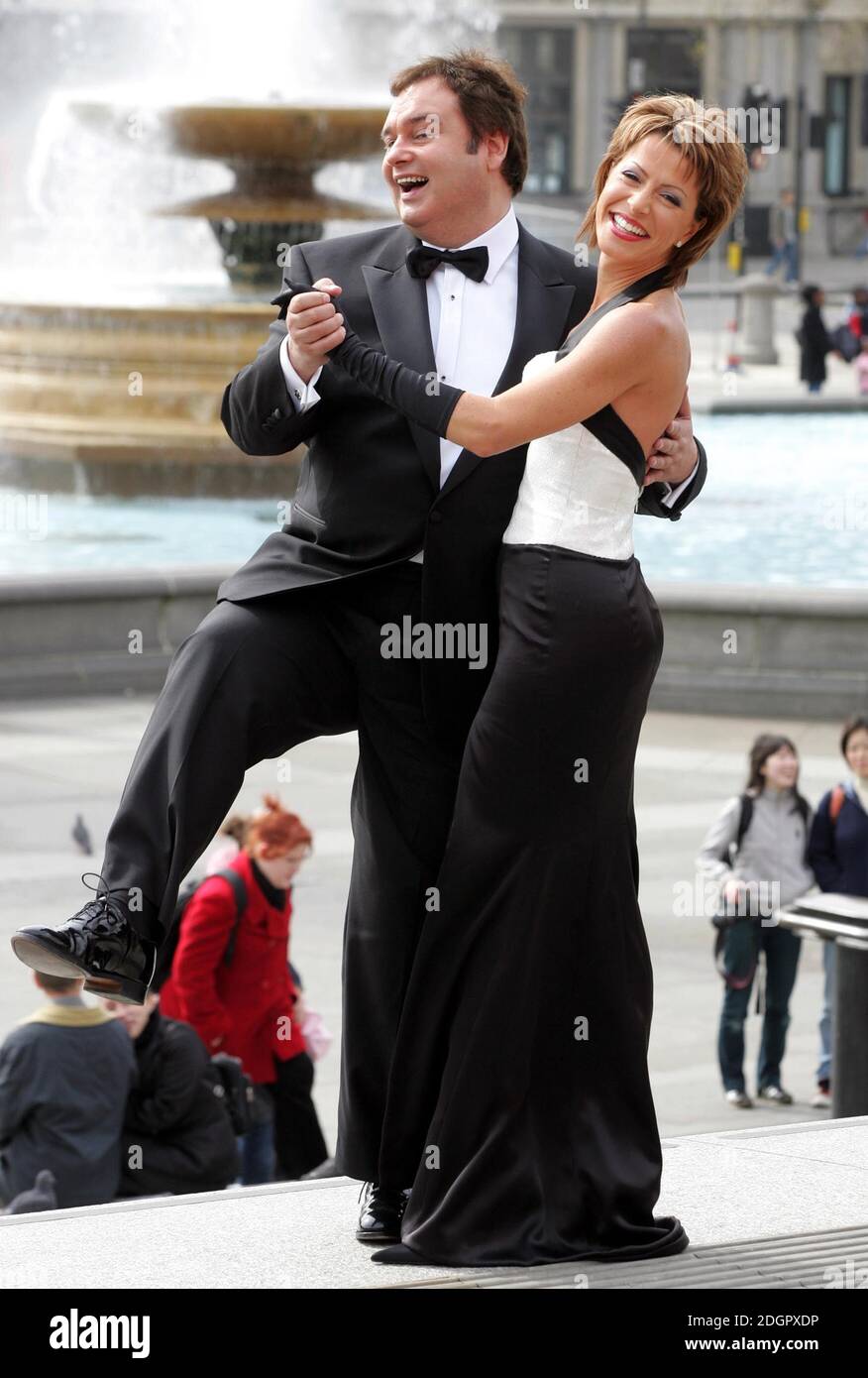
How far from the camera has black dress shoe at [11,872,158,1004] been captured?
14.2ft

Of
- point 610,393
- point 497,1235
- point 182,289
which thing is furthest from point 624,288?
point 182,289

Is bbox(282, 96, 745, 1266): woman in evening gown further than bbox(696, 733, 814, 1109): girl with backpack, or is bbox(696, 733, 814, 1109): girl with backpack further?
bbox(696, 733, 814, 1109): girl with backpack

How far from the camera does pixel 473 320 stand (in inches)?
185

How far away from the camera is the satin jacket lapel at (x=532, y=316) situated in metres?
4.64

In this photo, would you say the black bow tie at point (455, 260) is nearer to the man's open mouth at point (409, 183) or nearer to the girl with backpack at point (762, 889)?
the man's open mouth at point (409, 183)

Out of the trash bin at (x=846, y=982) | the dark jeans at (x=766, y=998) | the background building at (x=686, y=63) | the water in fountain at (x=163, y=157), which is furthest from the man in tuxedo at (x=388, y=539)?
the background building at (x=686, y=63)

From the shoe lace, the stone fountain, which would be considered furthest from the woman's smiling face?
the stone fountain

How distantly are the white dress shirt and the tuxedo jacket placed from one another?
0.08 ft

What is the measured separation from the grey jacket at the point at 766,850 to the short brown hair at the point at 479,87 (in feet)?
15.0

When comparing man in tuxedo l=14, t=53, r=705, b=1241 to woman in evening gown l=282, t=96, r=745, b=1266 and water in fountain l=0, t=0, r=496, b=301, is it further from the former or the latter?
water in fountain l=0, t=0, r=496, b=301

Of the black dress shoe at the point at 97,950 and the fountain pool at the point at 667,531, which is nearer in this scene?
the black dress shoe at the point at 97,950

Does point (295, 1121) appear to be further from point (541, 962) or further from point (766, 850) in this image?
point (541, 962)

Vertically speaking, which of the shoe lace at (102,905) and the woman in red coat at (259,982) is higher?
the shoe lace at (102,905)

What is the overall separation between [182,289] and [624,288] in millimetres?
17081
